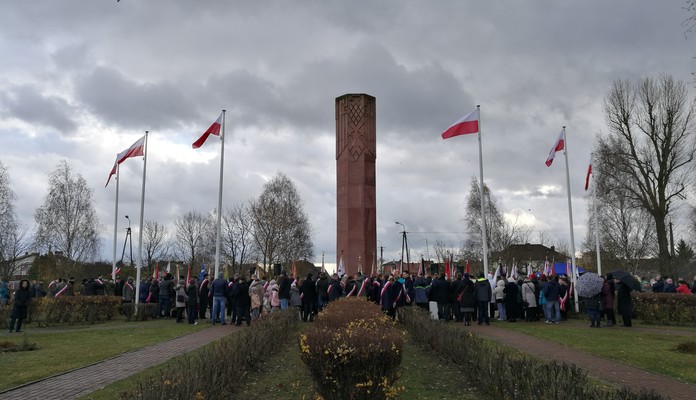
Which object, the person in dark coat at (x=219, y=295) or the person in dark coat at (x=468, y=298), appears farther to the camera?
the person in dark coat at (x=219, y=295)

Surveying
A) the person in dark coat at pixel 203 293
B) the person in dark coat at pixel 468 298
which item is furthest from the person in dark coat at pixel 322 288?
the person in dark coat at pixel 468 298

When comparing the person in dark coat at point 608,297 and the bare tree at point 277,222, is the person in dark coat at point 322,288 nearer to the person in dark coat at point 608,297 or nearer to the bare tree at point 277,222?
the person in dark coat at point 608,297

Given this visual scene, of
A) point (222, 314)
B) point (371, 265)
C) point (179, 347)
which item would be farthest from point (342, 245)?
point (179, 347)

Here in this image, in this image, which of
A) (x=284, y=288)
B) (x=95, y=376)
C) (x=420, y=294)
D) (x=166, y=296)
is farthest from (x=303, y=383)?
(x=166, y=296)

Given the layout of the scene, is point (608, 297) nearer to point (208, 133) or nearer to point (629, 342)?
point (629, 342)

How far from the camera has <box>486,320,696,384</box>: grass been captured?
10344 mm

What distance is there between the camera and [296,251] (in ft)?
193

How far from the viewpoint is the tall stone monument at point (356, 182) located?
3062 centimetres

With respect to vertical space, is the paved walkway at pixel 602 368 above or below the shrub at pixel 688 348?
below

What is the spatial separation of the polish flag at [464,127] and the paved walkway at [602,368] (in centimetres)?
971

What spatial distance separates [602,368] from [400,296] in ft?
34.6

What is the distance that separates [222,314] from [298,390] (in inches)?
463

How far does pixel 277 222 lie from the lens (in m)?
52.2

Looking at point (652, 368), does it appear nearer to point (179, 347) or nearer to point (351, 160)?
point (179, 347)
